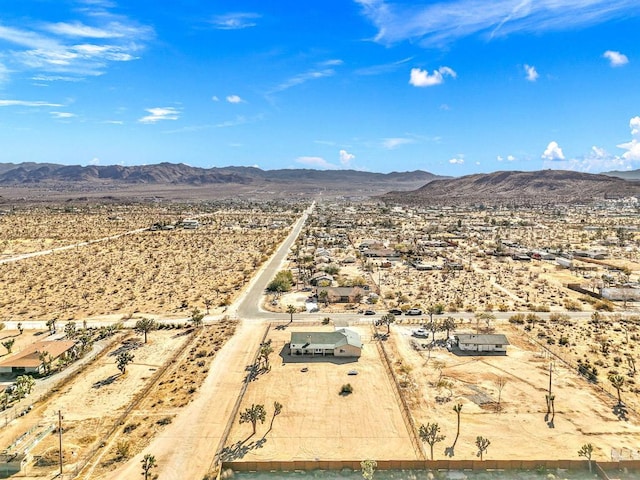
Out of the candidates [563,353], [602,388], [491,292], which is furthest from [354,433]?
[491,292]

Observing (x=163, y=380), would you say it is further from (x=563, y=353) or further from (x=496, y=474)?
(x=563, y=353)

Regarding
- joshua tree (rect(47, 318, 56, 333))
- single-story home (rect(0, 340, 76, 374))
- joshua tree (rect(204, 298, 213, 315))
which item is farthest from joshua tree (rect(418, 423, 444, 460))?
joshua tree (rect(47, 318, 56, 333))

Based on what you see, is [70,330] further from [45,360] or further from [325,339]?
[325,339]

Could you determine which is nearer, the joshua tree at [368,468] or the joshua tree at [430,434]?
the joshua tree at [368,468]

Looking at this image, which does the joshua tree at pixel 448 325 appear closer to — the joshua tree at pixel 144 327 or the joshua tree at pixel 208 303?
the joshua tree at pixel 208 303

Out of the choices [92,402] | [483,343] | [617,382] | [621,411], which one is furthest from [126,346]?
[617,382]

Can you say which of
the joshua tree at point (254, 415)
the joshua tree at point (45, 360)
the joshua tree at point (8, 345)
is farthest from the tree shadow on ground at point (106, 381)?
the joshua tree at point (254, 415)

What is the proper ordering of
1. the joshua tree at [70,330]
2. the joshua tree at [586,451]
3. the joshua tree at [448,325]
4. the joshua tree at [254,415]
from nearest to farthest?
the joshua tree at [586,451] → the joshua tree at [254,415] → the joshua tree at [70,330] → the joshua tree at [448,325]
